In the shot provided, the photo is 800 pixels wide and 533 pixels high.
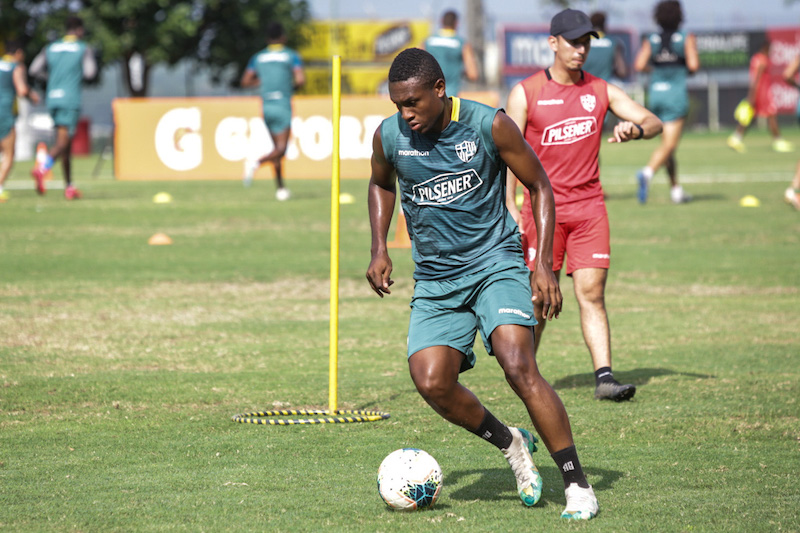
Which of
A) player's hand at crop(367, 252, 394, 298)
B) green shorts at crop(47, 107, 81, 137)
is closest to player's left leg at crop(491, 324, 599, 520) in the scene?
player's hand at crop(367, 252, 394, 298)

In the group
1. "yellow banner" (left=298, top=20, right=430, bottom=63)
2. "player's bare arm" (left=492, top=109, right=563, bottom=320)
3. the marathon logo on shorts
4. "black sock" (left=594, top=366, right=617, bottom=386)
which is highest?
"yellow banner" (left=298, top=20, right=430, bottom=63)

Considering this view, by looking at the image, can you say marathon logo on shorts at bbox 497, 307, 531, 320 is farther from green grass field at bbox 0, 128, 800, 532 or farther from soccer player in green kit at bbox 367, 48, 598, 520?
green grass field at bbox 0, 128, 800, 532

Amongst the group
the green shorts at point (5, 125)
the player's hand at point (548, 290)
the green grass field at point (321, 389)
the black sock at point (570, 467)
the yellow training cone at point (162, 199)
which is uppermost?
the player's hand at point (548, 290)

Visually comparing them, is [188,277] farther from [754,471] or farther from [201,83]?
[201,83]

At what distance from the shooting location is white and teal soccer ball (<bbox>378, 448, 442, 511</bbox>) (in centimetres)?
449

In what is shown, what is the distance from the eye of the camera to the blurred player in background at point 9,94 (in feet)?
57.8

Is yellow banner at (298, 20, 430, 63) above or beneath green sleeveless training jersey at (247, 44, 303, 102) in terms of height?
above

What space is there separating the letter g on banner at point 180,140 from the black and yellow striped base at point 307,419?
17.0m

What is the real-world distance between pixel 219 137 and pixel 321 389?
646 inches

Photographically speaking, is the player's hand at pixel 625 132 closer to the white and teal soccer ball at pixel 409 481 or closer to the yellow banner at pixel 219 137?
the white and teal soccer ball at pixel 409 481

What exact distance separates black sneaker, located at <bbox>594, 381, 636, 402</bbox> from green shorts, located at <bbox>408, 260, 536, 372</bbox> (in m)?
1.88

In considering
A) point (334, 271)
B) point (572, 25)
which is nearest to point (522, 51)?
point (572, 25)

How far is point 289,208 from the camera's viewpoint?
55.7 ft

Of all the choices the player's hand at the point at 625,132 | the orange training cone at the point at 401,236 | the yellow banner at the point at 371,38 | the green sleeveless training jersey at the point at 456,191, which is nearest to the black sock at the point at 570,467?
the green sleeveless training jersey at the point at 456,191
